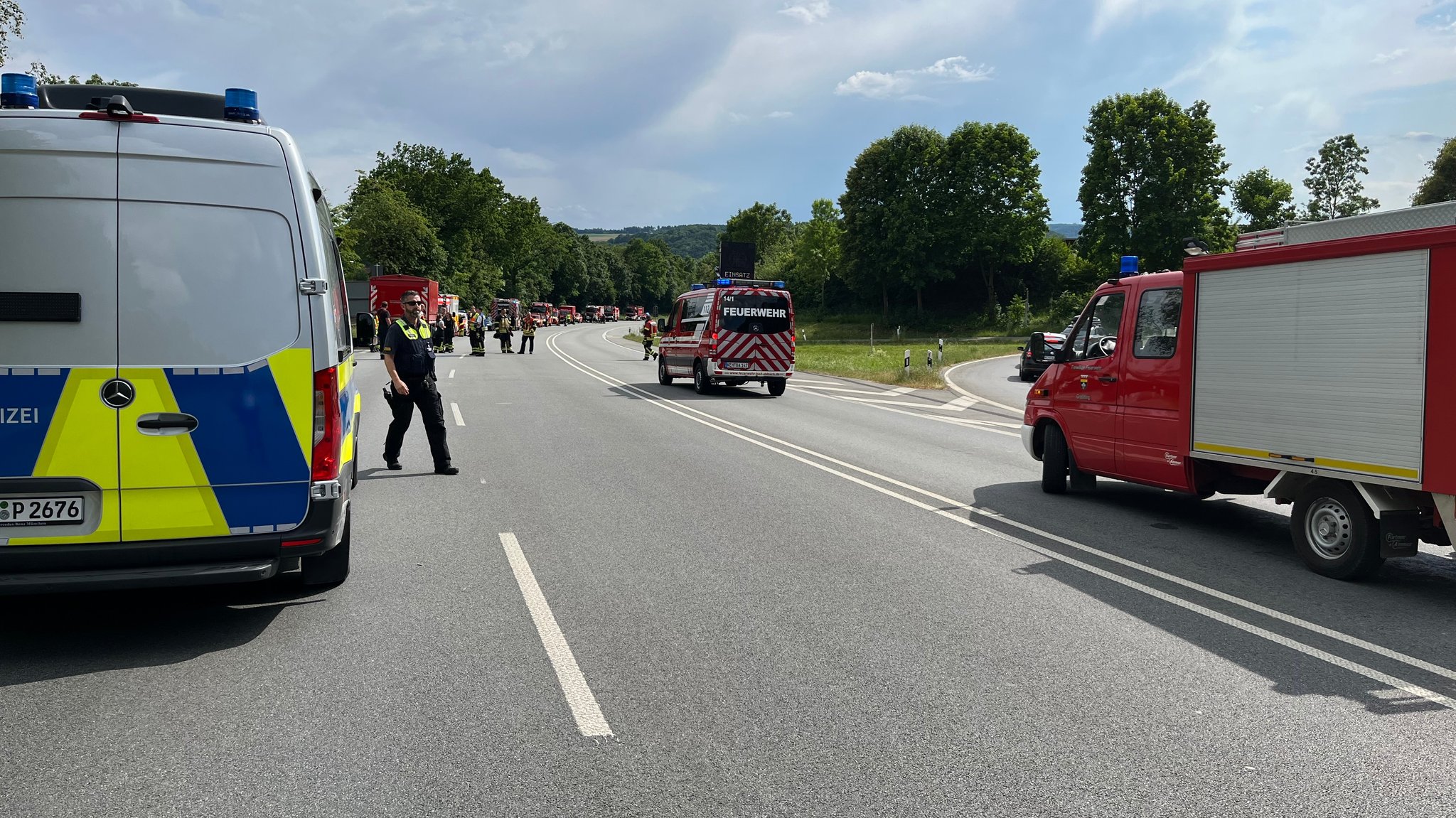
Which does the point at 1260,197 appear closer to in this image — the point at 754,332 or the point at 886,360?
the point at 886,360

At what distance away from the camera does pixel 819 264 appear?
83.6m

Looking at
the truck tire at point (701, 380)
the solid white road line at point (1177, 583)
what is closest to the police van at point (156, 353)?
the solid white road line at point (1177, 583)

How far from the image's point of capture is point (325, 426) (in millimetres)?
5074

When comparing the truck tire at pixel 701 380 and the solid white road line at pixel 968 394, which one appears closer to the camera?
the solid white road line at pixel 968 394

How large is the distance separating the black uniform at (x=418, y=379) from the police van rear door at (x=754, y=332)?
11.9 m

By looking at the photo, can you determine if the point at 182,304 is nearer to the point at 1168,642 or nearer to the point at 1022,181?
the point at 1168,642

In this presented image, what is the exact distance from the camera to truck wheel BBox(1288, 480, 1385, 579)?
20.7 feet

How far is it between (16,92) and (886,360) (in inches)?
1364

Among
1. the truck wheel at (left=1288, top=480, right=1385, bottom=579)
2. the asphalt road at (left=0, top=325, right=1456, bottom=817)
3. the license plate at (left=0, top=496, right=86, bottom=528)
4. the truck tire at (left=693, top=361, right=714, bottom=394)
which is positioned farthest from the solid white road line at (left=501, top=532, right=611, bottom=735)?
the truck tire at (left=693, top=361, right=714, bottom=394)

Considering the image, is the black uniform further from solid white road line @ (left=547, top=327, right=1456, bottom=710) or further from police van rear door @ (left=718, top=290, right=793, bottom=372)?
police van rear door @ (left=718, top=290, right=793, bottom=372)

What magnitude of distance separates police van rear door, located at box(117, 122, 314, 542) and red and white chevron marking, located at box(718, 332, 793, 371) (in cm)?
1720

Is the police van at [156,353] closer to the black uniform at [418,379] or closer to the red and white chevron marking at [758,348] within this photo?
the black uniform at [418,379]

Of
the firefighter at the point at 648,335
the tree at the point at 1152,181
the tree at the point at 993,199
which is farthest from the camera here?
the tree at the point at 993,199

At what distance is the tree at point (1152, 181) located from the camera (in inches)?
2108
